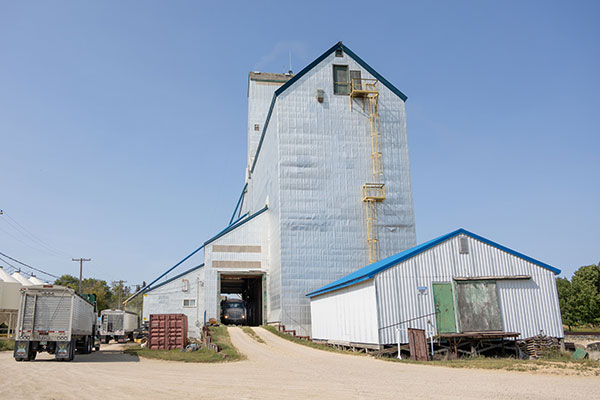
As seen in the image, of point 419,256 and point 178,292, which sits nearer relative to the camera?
point 419,256

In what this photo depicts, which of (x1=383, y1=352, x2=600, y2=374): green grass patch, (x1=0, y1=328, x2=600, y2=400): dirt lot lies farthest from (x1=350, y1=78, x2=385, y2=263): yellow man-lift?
(x1=0, y1=328, x2=600, y2=400): dirt lot

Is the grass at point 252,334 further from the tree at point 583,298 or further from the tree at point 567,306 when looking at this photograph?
the tree at point 583,298

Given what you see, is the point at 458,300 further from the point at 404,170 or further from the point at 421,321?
the point at 404,170

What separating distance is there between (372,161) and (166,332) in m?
16.9

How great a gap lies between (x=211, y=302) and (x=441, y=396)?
85.9 ft

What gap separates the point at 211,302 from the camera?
112 ft

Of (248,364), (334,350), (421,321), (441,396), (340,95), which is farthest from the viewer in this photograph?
(340,95)

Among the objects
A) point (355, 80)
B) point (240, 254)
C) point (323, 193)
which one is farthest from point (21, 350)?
point (355, 80)

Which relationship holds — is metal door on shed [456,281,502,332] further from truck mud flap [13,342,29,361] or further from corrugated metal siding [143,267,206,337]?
corrugated metal siding [143,267,206,337]

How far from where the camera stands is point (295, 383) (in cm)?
1205

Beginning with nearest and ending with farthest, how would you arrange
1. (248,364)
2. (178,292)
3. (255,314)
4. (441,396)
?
(441,396) < (248,364) < (178,292) < (255,314)

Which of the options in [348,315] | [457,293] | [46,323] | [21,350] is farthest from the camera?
[348,315]

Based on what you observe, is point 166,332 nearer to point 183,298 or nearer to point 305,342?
point 305,342

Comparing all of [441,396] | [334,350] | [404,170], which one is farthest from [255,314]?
[441,396]
